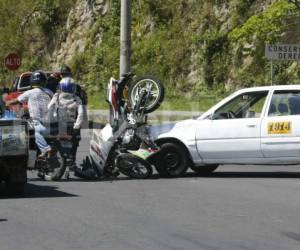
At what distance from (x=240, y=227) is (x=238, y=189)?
11.4 ft

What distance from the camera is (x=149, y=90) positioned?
49.4 feet

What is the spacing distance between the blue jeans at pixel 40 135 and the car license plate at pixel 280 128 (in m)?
3.75

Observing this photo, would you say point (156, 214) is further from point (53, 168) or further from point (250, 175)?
point (250, 175)

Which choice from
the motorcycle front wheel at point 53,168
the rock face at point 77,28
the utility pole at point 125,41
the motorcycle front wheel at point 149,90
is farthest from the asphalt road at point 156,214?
the rock face at point 77,28

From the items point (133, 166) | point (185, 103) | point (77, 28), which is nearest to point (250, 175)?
point (133, 166)

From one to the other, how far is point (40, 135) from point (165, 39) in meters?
25.2

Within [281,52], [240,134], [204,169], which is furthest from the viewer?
[281,52]

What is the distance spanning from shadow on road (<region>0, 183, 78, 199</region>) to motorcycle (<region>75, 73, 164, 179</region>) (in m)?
1.42

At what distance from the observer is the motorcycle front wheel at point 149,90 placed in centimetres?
1493

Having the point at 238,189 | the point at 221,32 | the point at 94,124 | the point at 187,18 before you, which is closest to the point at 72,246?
the point at 238,189

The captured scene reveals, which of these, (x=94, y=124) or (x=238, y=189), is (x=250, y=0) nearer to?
(x=94, y=124)

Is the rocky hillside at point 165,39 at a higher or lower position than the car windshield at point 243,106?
higher

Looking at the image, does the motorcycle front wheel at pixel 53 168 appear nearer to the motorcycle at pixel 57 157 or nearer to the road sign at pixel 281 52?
the motorcycle at pixel 57 157

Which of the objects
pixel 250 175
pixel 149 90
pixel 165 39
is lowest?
pixel 250 175
